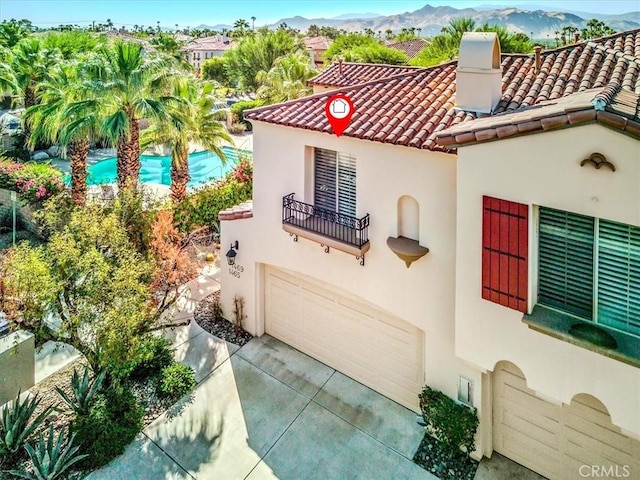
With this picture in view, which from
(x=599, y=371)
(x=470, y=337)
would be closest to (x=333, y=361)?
(x=470, y=337)

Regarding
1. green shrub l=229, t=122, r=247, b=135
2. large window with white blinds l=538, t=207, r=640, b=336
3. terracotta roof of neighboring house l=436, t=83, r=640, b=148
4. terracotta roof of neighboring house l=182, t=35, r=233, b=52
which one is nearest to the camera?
terracotta roof of neighboring house l=436, t=83, r=640, b=148

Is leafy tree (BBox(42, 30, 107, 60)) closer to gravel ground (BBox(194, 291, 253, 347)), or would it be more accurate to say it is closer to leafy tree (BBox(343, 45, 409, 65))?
leafy tree (BBox(343, 45, 409, 65))

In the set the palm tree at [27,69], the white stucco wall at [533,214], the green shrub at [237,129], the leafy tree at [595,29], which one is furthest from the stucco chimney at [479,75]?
the leafy tree at [595,29]

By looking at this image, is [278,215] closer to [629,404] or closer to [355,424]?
[355,424]

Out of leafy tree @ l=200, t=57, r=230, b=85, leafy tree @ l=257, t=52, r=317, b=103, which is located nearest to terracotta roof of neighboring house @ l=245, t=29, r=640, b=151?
leafy tree @ l=257, t=52, r=317, b=103

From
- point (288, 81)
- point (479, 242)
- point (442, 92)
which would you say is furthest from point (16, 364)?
point (288, 81)

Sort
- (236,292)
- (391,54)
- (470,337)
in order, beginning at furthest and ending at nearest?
1. (391,54)
2. (236,292)
3. (470,337)

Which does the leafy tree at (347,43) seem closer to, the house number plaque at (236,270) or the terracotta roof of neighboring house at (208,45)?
the terracotta roof of neighboring house at (208,45)
